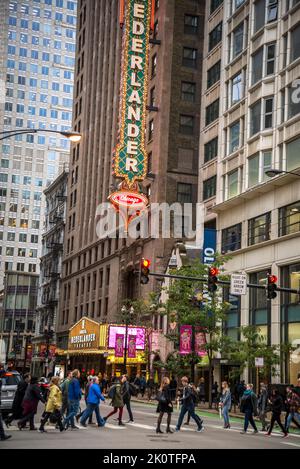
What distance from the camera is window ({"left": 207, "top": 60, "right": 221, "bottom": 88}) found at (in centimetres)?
5466

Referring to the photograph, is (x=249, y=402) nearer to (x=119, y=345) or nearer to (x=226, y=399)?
(x=226, y=399)

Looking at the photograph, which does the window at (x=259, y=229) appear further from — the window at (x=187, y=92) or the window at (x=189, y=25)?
the window at (x=189, y=25)

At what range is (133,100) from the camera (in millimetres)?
63969

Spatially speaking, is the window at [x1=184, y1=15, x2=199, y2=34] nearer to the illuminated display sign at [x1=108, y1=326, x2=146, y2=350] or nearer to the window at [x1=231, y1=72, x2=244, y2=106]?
the window at [x1=231, y1=72, x2=244, y2=106]

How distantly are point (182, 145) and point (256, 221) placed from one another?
935 inches

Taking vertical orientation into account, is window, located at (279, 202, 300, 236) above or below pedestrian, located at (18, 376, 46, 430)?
above

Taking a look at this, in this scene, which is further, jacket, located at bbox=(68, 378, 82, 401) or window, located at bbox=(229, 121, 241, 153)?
window, located at bbox=(229, 121, 241, 153)

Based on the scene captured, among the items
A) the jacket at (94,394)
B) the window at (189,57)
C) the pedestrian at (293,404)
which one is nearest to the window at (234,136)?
the window at (189,57)

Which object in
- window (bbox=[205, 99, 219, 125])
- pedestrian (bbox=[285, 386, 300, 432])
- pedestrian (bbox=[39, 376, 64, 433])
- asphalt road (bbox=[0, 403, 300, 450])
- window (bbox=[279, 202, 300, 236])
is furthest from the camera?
window (bbox=[205, 99, 219, 125])

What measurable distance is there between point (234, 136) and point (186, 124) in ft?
Answer: 60.9

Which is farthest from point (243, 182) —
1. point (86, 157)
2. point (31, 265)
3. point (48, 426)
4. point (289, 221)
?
point (31, 265)

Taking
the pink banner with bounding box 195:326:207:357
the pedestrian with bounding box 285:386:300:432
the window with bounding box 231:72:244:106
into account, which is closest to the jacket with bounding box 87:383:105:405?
the pedestrian with bounding box 285:386:300:432

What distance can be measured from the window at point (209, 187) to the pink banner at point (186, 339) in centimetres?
1422

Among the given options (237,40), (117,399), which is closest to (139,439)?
(117,399)
